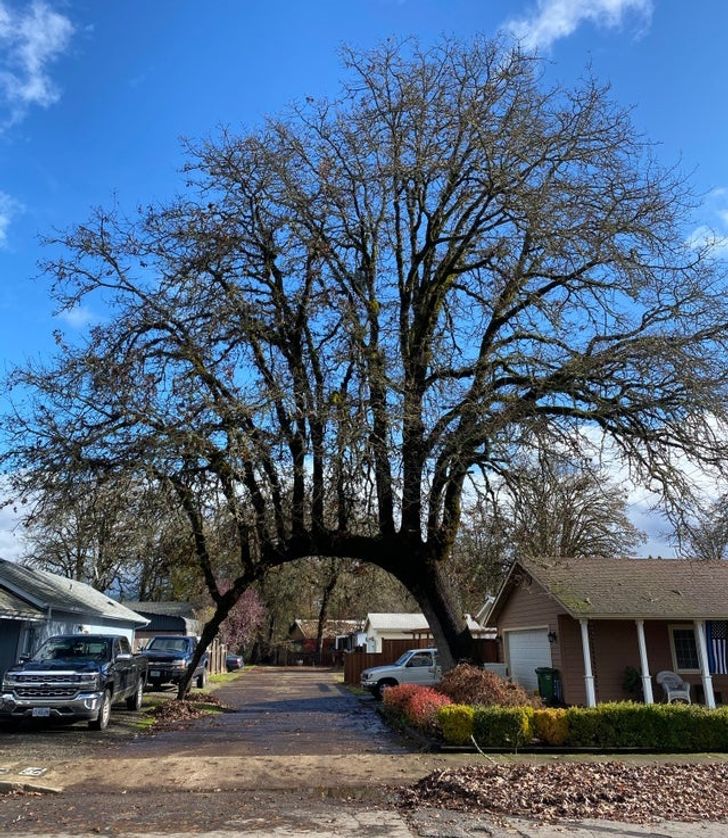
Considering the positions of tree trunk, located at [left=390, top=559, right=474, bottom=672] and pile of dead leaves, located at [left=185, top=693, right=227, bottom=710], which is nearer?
tree trunk, located at [left=390, top=559, right=474, bottom=672]

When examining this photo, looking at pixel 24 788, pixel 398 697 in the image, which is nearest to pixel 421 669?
pixel 398 697

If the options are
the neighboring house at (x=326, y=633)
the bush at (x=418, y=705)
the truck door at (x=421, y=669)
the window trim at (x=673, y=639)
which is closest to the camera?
the bush at (x=418, y=705)

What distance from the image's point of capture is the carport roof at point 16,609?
1897cm

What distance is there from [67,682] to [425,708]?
748cm

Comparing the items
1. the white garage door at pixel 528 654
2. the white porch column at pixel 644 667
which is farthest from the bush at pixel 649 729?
the white garage door at pixel 528 654

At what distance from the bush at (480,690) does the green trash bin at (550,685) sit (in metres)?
5.68

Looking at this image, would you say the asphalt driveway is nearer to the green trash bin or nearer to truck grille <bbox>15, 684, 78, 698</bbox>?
truck grille <bbox>15, 684, 78, 698</bbox>

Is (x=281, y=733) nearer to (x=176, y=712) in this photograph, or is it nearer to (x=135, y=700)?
(x=176, y=712)

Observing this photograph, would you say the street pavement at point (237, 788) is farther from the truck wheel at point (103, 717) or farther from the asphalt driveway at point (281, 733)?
the truck wheel at point (103, 717)

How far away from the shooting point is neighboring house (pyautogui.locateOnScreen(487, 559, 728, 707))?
20.7m

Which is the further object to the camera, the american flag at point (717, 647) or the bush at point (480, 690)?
the american flag at point (717, 647)

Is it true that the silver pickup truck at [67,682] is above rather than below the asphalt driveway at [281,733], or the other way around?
above

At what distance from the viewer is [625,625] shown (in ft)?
72.3

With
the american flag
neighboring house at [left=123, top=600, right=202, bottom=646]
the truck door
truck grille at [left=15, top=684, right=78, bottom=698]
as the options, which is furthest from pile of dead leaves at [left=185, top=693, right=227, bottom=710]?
neighboring house at [left=123, top=600, right=202, bottom=646]
